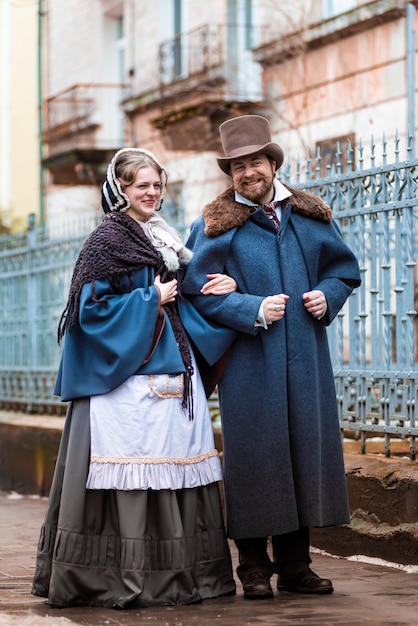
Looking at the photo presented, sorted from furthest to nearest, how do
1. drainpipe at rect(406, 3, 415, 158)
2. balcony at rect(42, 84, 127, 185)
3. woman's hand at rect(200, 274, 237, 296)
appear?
balcony at rect(42, 84, 127, 185), drainpipe at rect(406, 3, 415, 158), woman's hand at rect(200, 274, 237, 296)

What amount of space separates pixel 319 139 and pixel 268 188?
30.7 ft

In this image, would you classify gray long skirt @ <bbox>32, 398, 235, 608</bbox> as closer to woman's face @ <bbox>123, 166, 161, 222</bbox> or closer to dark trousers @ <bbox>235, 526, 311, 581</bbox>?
dark trousers @ <bbox>235, 526, 311, 581</bbox>

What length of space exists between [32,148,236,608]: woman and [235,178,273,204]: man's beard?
353mm

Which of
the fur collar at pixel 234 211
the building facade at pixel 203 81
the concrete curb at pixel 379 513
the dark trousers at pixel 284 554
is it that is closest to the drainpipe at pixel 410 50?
the building facade at pixel 203 81

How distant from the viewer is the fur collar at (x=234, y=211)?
212 inches

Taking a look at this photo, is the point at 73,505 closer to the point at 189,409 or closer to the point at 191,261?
the point at 189,409

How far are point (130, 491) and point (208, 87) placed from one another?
1192 centimetres

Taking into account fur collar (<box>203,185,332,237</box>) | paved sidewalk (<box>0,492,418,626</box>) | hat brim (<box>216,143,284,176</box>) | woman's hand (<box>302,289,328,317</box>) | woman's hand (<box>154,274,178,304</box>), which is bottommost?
paved sidewalk (<box>0,492,418,626</box>)

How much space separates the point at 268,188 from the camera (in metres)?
5.43

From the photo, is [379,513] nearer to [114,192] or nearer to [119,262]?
[119,262]

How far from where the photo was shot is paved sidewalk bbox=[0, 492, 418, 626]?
189 inches

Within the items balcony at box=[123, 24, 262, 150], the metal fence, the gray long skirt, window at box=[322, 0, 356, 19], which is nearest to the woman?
the gray long skirt

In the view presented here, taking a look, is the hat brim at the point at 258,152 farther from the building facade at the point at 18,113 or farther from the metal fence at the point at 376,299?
the building facade at the point at 18,113

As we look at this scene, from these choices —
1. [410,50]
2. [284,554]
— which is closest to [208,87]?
[410,50]
